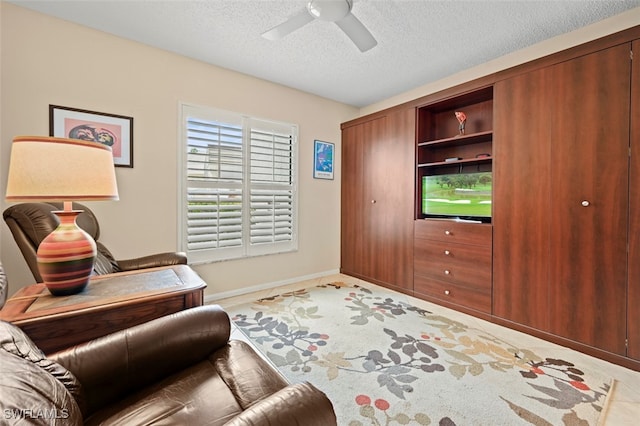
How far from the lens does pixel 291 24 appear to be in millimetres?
2025

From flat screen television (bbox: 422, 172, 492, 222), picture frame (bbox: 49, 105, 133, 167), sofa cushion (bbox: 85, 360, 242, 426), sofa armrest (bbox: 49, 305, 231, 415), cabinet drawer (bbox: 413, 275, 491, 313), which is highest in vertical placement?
picture frame (bbox: 49, 105, 133, 167)

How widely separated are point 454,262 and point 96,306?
285 centimetres

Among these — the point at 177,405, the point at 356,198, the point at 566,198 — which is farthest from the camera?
the point at 356,198

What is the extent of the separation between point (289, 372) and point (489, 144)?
9.31 ft

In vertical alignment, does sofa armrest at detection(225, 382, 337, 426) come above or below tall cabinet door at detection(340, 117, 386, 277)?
below

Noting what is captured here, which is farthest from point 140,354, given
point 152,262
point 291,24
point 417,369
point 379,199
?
point 379,199

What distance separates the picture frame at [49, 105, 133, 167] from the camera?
2295 millimetres

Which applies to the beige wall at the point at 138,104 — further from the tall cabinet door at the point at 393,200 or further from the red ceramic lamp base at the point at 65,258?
the red ceramic lamp base at the point at 65,258

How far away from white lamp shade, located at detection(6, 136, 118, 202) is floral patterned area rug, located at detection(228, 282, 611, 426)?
60.6 inches

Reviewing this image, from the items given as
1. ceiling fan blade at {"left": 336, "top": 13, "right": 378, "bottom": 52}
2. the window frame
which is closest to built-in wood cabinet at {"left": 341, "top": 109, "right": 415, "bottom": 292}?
the window frame

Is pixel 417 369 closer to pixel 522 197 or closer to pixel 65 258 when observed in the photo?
pixel 522 197

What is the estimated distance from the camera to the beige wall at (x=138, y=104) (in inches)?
85.1

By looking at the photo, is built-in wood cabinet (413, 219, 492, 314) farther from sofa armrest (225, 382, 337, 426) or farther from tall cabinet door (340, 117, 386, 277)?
sofa armrest (225, 382, 337, 426)

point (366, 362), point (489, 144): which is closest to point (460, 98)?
point (489, 144)
